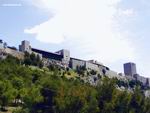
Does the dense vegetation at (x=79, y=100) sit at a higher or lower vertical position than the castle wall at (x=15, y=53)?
lower

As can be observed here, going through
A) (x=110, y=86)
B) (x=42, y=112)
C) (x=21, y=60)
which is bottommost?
(x=42, y=112)

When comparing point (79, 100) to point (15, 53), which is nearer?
point (79, 100)

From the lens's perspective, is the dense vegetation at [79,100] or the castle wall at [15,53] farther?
the castle wall at [15,53]

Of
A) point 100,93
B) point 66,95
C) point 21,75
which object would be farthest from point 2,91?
point 21,75

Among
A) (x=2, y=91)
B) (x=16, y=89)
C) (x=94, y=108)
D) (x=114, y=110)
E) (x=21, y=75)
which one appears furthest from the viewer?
(x=21, y=75)

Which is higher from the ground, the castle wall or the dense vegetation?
the castle wall

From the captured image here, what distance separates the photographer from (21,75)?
108312mm

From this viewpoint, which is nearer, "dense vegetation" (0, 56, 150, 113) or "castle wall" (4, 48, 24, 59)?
"dense vegetation" (0, 56, 150, 113)

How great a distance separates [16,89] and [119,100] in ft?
89.9

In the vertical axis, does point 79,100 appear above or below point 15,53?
below

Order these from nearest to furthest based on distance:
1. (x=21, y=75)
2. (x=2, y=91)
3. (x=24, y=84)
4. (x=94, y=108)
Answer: (x=94, y=108) → (x=2, y=91) → (x=24, y=84) → (x=21, y=75)

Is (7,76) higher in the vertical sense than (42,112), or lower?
higher

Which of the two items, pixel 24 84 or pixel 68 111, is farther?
pixel 24 84

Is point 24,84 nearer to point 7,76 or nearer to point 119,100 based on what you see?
point 7,76
